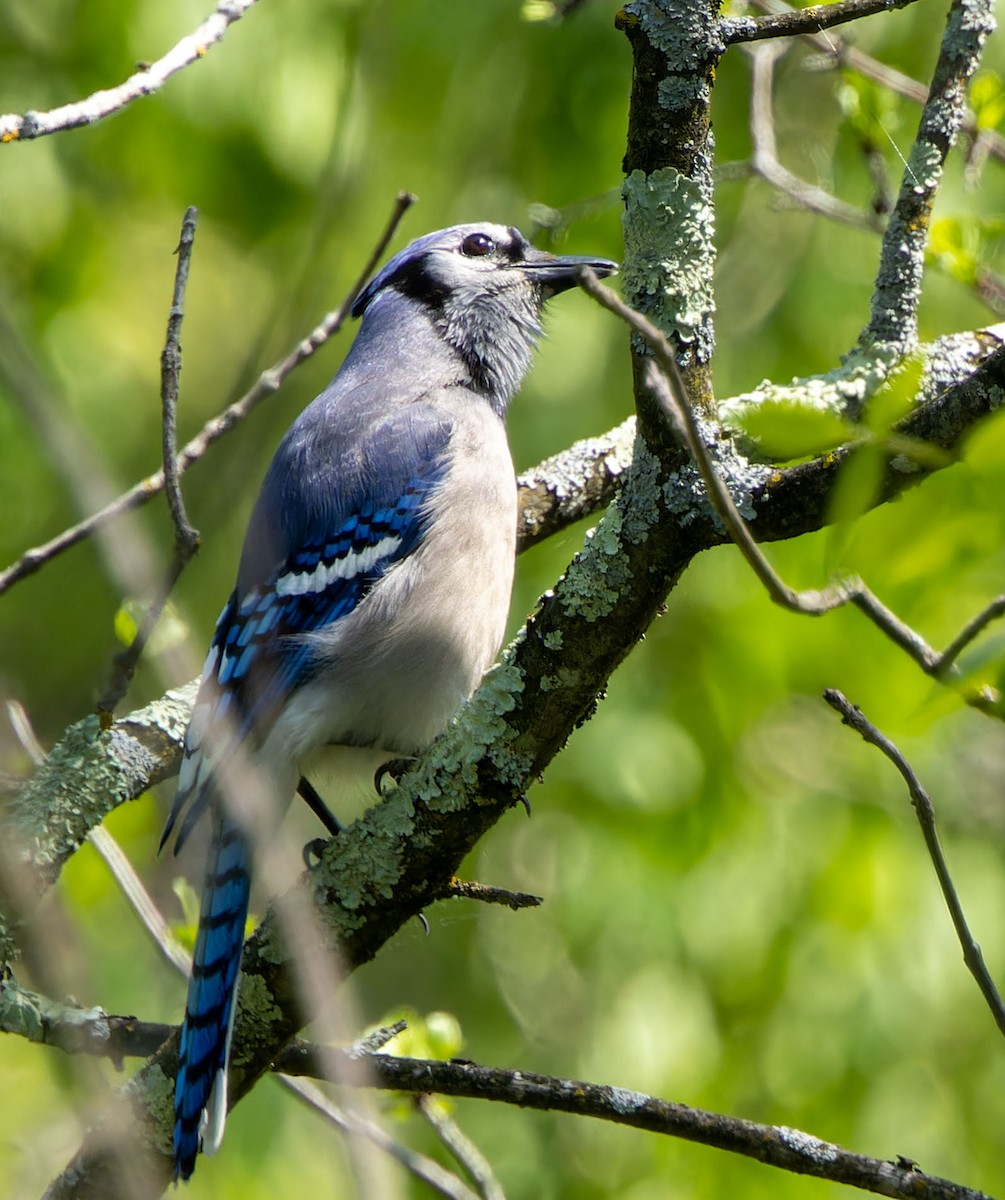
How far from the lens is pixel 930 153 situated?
2.39 meters

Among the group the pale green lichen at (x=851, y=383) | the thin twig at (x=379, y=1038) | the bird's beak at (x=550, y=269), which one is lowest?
the thin twig at (x=379, y=1038)

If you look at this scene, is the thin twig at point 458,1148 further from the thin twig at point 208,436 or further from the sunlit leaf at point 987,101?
the sunlit leaf at point 987,101

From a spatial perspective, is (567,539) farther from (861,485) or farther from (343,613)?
(861,485)

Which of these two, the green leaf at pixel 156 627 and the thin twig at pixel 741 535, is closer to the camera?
the thin twig at pixel 741 535

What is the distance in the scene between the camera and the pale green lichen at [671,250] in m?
Answer: 1.75

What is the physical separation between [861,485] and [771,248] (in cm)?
322

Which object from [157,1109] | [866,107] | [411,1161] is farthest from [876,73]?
[157,1109]

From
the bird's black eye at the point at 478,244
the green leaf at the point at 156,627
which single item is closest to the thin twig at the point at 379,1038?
the green leaf at the point at 156,627

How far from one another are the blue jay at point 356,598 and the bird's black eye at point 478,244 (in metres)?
0.49

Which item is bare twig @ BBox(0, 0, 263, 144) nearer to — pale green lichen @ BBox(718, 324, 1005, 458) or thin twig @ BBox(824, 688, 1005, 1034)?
pale green lichen @ BBox(718, 324, 1005, 458)

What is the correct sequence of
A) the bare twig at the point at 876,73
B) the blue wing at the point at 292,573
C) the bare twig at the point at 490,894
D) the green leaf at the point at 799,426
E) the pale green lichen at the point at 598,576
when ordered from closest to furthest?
the green leaf at the point at 799,426, the pale green lichen at the point at 598,576, the bare twig at the point at 490,894, the blue wing at the point at 292,573, the bare twig at the point at 876,73

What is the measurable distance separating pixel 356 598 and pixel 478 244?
1195 mm

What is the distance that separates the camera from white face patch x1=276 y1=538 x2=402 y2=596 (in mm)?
2900

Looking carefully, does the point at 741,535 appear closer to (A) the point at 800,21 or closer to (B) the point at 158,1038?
(A) the point at 800,21
